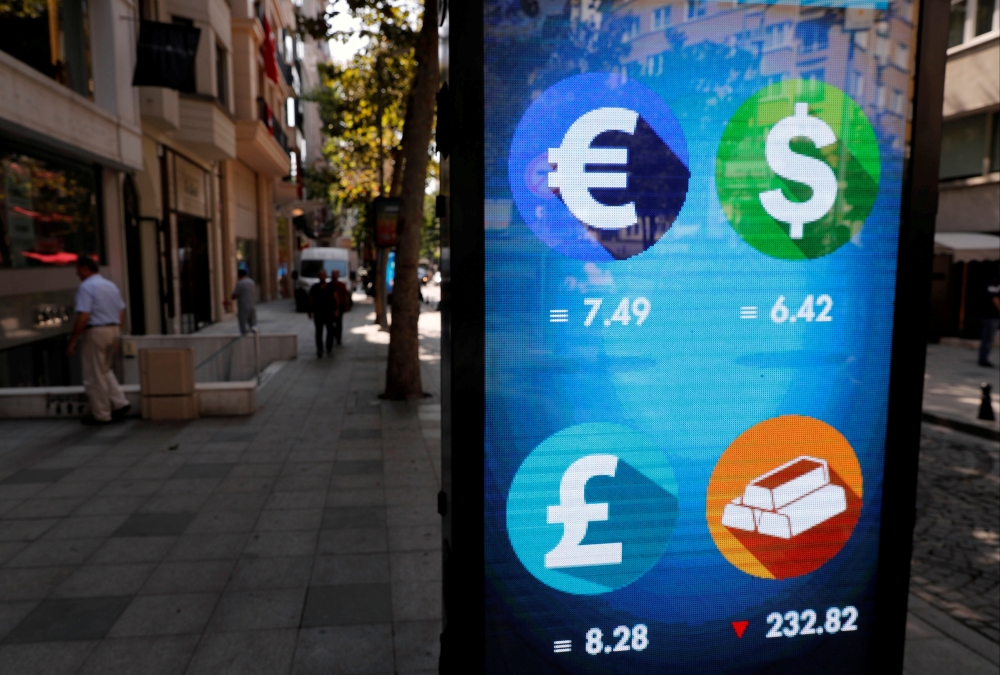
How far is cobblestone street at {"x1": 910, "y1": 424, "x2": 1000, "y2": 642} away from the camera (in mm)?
4602

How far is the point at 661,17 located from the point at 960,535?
5.45 metres

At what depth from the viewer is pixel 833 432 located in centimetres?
228

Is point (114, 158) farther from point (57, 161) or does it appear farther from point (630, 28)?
point (630, 28)

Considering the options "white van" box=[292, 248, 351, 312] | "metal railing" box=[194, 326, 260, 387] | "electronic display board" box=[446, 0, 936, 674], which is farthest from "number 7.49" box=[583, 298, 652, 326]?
"white van" box=[292, 248, 351, 312]

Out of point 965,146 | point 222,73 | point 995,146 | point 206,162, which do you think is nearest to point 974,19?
point 965,146

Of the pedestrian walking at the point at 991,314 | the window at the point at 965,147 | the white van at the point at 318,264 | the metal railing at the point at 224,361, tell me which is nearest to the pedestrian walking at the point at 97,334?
the metal railing at the point at 224,361

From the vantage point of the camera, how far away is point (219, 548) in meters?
5.16

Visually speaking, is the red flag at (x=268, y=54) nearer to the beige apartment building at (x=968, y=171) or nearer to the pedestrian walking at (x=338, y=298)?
the pedestrian walking at (x=338, y=298)

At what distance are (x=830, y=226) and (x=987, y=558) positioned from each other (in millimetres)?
4468

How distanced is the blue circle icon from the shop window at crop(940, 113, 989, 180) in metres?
20.9

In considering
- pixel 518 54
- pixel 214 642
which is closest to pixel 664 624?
pixel 518 54

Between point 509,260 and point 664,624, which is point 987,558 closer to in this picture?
point 664,624

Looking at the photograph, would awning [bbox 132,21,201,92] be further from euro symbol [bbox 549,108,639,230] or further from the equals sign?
the equals sign

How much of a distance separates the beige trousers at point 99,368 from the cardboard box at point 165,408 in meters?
0.40
